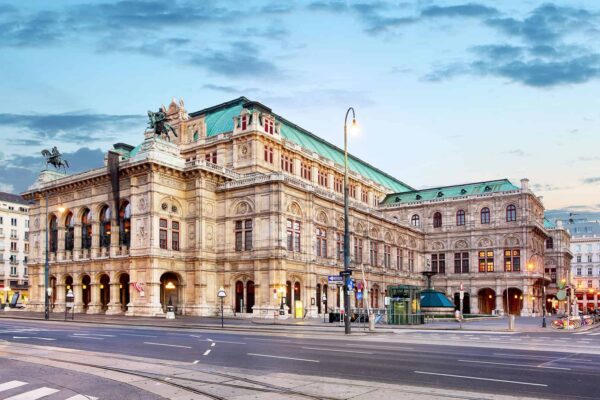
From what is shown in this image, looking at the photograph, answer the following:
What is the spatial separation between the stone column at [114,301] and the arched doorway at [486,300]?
62.9 meters

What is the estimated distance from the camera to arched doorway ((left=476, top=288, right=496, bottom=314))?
333 ft

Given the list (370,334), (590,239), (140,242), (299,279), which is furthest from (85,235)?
(590,239)

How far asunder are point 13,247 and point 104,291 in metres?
66.4

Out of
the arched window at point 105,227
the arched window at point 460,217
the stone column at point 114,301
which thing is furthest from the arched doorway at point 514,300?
the arched window at point 105,227

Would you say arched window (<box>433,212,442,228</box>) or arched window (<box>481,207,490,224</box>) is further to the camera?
arched window (<box>433,212,442,228</box>)

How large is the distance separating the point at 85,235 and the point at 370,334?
48.5m

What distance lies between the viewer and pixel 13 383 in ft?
47.5

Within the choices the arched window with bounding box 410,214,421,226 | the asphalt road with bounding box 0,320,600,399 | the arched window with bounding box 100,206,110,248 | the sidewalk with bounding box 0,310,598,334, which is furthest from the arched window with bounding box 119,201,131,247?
the arched window with bounding box 410,214,421,226

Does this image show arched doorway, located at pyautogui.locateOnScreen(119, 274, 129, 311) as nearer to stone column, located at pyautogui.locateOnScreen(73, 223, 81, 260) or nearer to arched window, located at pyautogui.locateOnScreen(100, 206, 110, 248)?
arched window, located at pyautogui.locateOnScreen(100, 206, 110, 248)

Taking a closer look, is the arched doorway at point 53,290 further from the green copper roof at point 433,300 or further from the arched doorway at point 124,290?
the green copper roof at point 433,300

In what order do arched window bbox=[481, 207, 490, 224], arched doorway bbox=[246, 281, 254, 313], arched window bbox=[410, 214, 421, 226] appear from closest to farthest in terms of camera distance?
1. arched doorway bbox=[246, 281, 254, 313]
2. arched window bbox=[481, 207, 490, 224]
3. arched window bbox=[410, 214, 421, 226]

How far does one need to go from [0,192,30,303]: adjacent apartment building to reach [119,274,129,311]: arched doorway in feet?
207

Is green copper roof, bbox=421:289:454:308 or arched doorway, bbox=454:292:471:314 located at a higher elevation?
green copper roof, bbox=421:289:454:308

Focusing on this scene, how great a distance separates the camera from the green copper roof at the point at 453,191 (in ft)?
→ 336
